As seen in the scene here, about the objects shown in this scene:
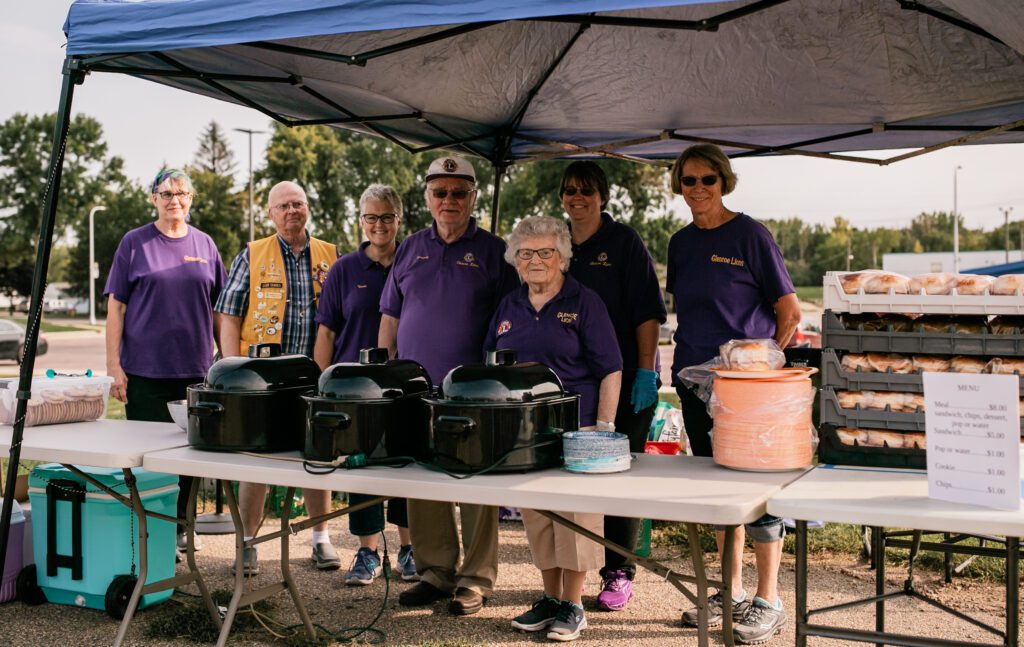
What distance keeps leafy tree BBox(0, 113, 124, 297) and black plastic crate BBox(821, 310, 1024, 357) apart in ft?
160

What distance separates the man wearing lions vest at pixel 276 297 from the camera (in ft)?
13.7

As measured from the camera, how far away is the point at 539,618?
11.4ft

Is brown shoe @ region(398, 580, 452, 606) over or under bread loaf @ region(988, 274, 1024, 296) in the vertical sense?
under

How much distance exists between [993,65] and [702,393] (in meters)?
1.95

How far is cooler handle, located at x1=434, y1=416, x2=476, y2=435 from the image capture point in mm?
2391

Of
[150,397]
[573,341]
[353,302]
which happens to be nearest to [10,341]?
[150,397]

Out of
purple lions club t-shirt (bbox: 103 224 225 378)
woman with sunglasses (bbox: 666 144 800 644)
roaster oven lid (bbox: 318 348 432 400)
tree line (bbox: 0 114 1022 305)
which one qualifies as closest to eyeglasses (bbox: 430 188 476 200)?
woman with sunglasses (bbox: 666 144 800 644)

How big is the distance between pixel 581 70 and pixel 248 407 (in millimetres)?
2125

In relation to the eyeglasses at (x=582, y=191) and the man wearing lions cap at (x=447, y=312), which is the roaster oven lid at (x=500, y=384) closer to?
the man wearing lions cap at (x=447, y=312)

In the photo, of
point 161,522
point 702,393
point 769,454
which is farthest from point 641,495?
point 161,522

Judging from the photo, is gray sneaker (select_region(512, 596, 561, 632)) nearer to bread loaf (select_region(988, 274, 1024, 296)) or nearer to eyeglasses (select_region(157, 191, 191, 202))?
bread loaf (select_region(988, 274, 1024, 296))

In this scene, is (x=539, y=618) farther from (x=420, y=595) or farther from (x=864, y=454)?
(x=864, y=454)

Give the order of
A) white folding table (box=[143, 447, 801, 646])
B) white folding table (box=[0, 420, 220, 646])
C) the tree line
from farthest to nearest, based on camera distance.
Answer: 1. the tree line
2. white folding table (box=[0, 420, 220, 646])
3. white folding table (box=[143, 447, 801, 646])

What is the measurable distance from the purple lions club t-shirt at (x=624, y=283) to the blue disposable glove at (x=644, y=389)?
145 mm
